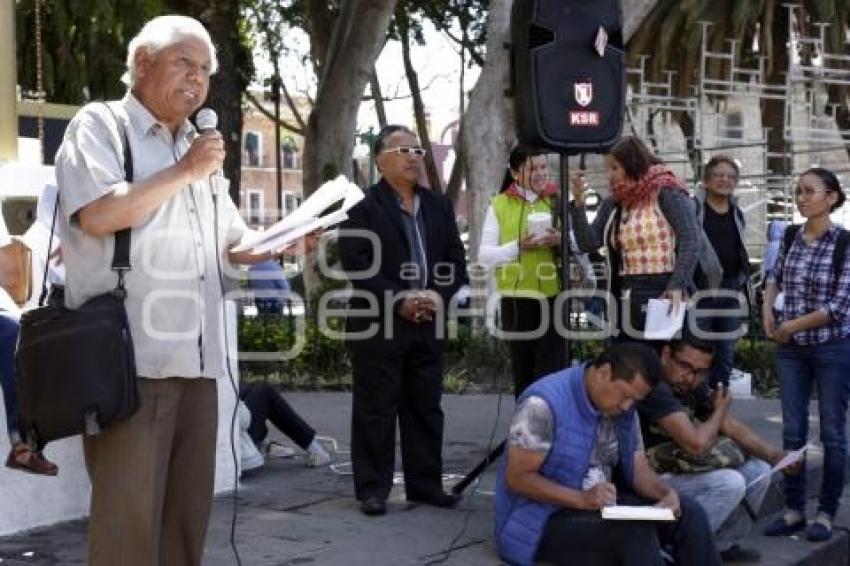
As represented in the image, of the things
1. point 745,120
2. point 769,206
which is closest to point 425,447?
point 769,206

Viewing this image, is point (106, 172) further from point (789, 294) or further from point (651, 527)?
point (789, 294)

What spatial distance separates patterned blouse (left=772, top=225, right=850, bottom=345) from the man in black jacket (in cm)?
174

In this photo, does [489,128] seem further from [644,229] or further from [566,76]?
[566,76]

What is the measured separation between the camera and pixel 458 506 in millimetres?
6133

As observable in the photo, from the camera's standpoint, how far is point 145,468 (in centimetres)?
316

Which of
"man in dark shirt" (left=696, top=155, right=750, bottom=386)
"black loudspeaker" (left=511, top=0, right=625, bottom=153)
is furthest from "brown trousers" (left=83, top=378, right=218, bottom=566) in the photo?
"man in dark shirt" (left=696, top=155, right=750, bottom=386)

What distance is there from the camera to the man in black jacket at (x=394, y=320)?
590 cm

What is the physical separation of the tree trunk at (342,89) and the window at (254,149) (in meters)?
58.3

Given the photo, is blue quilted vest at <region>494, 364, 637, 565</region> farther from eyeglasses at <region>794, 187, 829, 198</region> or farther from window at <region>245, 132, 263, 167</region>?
window at <region>245, 132, 263, 167</region>

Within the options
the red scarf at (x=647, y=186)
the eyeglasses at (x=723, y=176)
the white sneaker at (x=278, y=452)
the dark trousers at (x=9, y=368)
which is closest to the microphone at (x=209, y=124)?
the dark trousers at (x=9, y=368)

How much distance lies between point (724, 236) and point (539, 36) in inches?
95.8

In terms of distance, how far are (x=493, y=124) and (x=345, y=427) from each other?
13.9 feet

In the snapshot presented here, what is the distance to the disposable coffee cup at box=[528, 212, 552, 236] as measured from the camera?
20.6 feet

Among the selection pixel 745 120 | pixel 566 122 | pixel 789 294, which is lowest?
pixel 789 294
